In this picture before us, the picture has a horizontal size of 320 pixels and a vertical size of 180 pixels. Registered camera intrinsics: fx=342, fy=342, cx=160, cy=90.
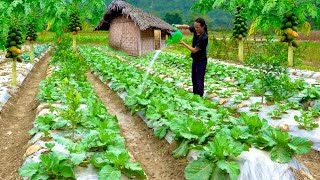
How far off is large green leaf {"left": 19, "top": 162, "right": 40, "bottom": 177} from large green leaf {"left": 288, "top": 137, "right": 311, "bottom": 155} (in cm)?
269

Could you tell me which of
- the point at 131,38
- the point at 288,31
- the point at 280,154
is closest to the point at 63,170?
the point at 280,154

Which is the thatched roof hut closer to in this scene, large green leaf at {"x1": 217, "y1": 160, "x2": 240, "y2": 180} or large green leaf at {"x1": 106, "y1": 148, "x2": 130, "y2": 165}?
large green leaf at {"x1": 106, "y1": 148, "x2": 130, "y2": 165}

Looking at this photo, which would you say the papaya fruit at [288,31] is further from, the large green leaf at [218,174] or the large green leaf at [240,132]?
the large green leaf at [218,174]

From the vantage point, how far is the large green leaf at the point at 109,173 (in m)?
3.38

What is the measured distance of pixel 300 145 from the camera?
150 inches

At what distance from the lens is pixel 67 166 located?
3412mm

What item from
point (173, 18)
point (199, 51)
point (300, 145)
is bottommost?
point (300, 145)

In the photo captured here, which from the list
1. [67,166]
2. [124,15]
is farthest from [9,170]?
[124,15]

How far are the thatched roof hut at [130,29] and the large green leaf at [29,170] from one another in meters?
18.2

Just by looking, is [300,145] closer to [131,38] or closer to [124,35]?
[131,38]

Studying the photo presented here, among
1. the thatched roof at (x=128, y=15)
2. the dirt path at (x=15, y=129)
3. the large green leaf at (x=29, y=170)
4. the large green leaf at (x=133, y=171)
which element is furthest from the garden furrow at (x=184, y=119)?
the thatched roof at (x=128, y=15)

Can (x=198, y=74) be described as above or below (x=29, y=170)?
above

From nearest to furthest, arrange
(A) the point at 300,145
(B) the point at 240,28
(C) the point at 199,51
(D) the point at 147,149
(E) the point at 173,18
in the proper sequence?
(A) the point at 300,145
(D) the point at 147,149
(C) the point at 199,51
(B) the point at 240,28
(E) the point at 173,18

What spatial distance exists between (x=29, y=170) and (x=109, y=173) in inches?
31.3
